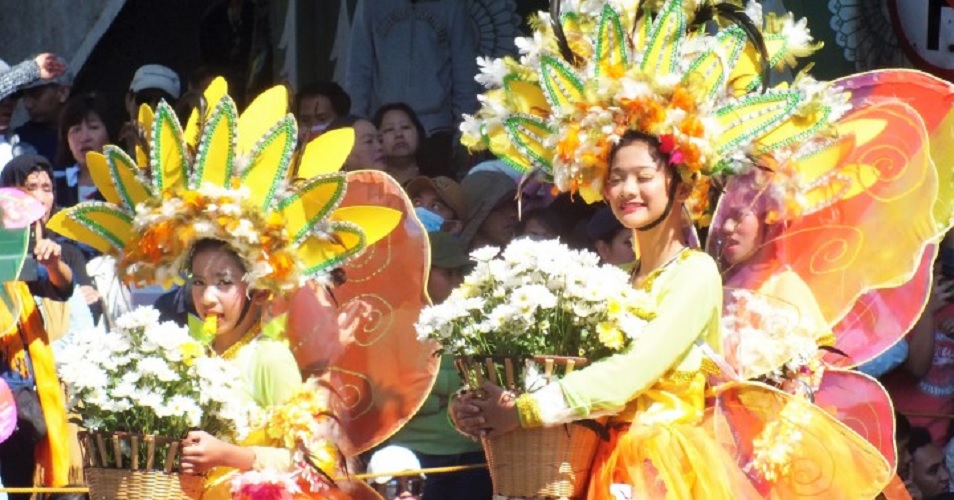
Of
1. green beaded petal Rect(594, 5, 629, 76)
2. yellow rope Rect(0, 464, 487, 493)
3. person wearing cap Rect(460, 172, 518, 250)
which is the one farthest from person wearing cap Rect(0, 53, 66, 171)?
green beaded petal Rect(594, 5, 629, 76)

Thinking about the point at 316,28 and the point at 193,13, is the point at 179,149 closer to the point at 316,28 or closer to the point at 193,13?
the point at 316,28

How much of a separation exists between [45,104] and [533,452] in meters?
4.72

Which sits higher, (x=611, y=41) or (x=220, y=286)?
(x=611, y=41)

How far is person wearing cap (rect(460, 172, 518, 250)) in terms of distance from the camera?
8.72 meters

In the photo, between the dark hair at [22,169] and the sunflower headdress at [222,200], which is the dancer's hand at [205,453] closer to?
the sunflower headdress at [222,200]

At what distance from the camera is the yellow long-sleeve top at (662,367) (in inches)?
229

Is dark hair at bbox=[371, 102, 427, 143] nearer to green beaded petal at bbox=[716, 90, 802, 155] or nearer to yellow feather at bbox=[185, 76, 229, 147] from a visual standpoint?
yellow feather at bbox=[185, 76, 229, 147]

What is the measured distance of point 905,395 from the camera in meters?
8.99

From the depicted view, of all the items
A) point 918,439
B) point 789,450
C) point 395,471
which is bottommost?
point 395,471

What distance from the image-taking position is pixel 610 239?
27.0 feet

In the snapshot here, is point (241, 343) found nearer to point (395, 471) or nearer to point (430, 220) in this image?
point (395, 471)

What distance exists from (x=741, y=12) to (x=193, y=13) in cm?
584

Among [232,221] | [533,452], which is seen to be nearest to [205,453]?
[232,221]

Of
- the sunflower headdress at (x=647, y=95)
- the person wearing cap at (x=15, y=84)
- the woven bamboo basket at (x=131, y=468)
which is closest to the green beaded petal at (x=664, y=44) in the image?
the sunflower headdress at (x=647, y=95)
